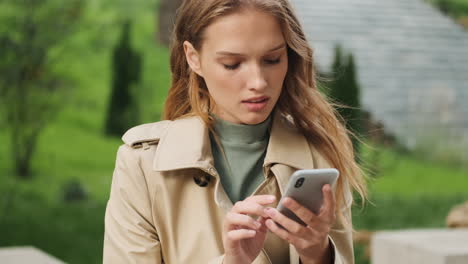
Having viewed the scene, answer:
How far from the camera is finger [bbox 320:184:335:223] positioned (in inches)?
61.2

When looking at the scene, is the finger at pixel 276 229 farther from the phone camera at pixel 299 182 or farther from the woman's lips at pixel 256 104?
the woman's lips at pixel 256 104

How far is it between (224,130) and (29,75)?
667cm

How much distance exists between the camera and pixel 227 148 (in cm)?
188

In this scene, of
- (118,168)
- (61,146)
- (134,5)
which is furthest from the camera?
(134,5)

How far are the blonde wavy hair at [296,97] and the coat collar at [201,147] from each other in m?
0.03

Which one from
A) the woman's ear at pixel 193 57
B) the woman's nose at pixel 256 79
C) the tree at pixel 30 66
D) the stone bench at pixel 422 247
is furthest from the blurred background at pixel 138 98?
the woman's nose at pixel 256 79

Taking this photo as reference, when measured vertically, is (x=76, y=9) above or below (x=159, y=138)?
below

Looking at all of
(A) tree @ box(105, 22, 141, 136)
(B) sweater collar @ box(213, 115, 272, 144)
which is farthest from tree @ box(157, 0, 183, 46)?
(B) sweater collar @ box(213, 115, 272, 144)

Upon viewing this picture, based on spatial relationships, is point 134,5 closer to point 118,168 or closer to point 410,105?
point 410,105

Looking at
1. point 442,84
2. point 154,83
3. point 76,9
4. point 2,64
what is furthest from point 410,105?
point 2,64

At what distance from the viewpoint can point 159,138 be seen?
1916mm

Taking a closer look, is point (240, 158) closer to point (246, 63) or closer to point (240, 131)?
point (240, 131)

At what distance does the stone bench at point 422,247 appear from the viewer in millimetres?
3909

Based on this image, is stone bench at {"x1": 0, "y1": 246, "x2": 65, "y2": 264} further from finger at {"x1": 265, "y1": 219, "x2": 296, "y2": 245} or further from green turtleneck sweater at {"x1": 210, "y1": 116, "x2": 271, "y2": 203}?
finger at {"x1": 265, "y1": 219, "x2": 296, "y2": 245}
